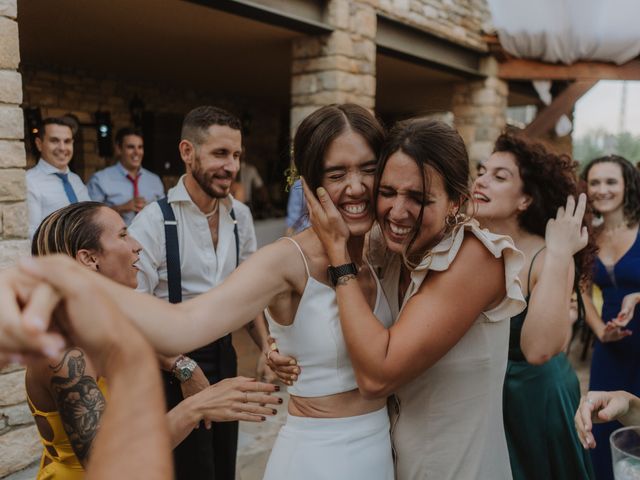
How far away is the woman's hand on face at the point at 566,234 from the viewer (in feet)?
6.28

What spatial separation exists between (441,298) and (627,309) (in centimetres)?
211

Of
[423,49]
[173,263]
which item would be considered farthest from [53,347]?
[423,49]

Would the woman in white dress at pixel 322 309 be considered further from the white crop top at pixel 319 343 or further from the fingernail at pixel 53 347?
the fingernail at pixel 53 347

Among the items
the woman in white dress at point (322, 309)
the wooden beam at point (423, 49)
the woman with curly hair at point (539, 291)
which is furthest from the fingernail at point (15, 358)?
the wooden beam at point (423, 49)

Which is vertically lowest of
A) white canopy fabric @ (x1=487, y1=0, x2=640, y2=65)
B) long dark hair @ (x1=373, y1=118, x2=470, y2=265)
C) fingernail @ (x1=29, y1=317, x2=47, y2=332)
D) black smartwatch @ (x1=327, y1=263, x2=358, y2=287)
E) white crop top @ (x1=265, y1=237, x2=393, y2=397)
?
white crop top @ (x1=265, y1=237, x2=393, y2=397)

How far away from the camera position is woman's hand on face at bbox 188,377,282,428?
1356 millimetres

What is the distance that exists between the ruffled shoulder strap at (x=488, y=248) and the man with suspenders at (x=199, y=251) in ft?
4.05

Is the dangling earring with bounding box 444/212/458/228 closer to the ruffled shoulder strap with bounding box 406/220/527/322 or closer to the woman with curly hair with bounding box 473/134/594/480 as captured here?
the ruffled shoulder strap with bounding box 406/220/527/322

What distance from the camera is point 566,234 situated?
1949 millimetres

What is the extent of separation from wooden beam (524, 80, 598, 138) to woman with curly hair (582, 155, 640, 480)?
13.3 ft

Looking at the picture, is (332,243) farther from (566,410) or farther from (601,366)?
(601,366)

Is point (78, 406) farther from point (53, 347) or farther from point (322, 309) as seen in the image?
point (53, 347)

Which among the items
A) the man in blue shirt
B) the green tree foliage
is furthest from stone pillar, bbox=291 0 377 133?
the green tree foliage

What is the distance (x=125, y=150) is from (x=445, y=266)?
442cm
